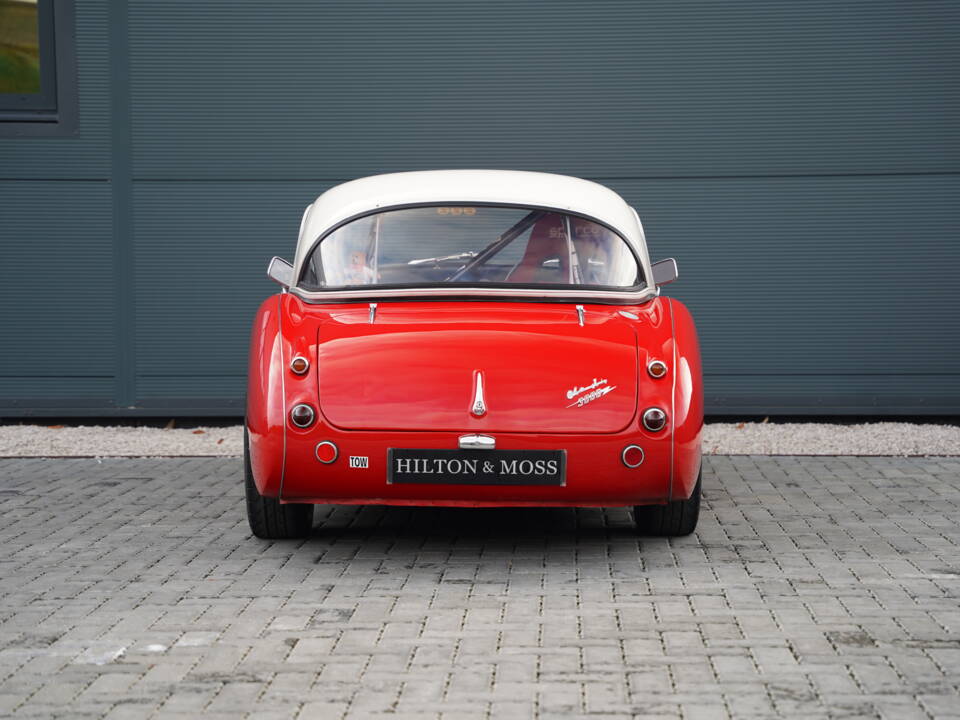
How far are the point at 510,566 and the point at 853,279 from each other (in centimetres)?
528

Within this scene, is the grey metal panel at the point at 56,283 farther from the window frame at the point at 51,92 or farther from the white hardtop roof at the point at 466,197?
the white hardtop roof at the point at 466,197

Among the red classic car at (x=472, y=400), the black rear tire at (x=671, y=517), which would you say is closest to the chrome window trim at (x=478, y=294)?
the red classic car at (x=472, y=400)

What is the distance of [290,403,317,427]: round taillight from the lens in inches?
212

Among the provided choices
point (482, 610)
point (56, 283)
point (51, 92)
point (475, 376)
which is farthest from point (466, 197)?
point (51, 92)

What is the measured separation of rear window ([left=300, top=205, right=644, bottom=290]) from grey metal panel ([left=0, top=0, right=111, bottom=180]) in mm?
4355

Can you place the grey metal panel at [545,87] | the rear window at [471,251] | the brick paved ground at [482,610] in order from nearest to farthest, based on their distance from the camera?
the brick paved ground at [482,610] → the rear window at [471,251] → the grey metal panel at [545,87]

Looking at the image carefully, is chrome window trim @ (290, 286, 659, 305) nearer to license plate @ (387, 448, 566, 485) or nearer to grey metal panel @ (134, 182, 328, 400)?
license plate @ (387, 448, 566, 485)

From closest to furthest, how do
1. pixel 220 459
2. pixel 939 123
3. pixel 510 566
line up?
pixel 510 566
pixel 220 459
pixel 939 123

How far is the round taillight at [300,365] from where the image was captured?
17.9 ft

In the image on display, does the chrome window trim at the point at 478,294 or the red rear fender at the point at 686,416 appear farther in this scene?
the chrome window trim at the point at 478,294

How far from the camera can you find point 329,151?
9.86m

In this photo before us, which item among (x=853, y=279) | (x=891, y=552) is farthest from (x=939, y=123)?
(x=891, y=552)

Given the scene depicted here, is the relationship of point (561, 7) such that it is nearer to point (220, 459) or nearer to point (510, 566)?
point (220, 459)

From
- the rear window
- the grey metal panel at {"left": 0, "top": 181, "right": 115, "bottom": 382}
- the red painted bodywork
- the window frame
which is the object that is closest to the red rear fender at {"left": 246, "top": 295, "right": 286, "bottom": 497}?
the red painted bodywork
